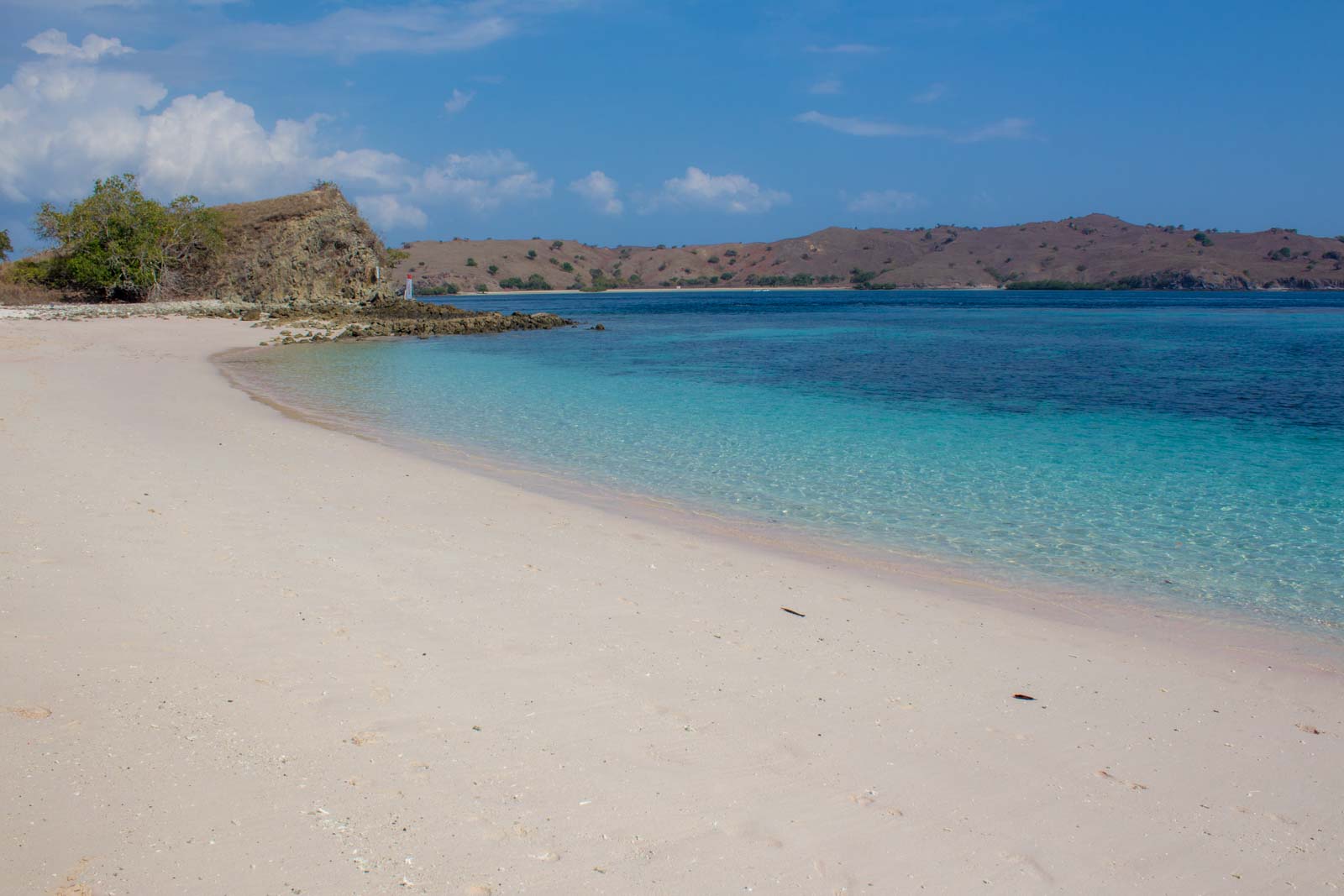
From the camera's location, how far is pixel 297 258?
4312cm

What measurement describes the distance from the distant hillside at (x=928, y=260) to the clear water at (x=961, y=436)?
3240 inches

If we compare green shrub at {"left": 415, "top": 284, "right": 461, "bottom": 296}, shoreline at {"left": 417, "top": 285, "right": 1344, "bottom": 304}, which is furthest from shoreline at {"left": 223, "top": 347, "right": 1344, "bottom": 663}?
green shrub at {"left": 415, "top": 284, "right": 461, "bottom": 296}

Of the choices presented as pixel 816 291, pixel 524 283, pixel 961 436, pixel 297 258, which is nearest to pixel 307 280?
pixel 297 258

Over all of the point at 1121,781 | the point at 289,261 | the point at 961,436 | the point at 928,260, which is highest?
the point at 928,260

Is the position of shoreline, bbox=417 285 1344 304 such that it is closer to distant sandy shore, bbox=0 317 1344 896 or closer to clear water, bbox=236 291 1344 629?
clear water, bbox=236 291 1344 629

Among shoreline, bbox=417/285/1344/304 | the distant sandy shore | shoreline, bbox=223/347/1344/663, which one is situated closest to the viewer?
the distant sandy shore

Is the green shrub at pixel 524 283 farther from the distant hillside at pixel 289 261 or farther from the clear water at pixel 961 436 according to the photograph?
the clear water at pixel 961 436

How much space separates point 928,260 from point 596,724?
13736 cm

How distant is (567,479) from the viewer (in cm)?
1052

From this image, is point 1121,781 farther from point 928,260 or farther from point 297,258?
point 928,260

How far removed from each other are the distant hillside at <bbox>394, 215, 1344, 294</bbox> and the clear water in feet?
270

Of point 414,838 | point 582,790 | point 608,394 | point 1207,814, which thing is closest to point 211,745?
point 414,838

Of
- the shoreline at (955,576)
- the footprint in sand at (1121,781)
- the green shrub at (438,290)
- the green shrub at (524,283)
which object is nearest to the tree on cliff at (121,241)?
the shoreline at (955,576)

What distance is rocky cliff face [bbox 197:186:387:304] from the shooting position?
43.0 metres
